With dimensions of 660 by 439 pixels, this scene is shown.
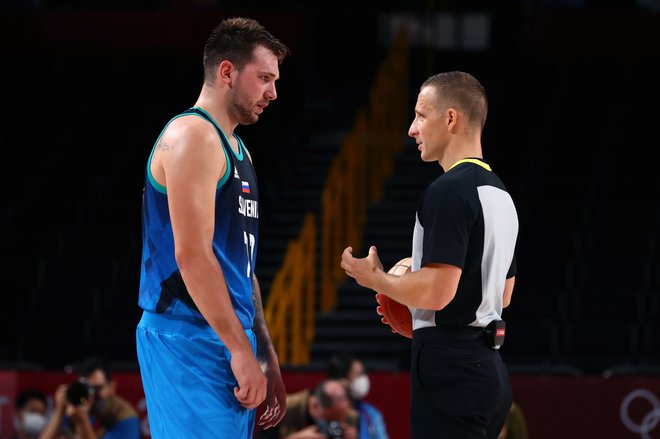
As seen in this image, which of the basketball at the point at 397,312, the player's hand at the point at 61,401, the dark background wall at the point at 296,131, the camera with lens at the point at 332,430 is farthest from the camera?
the dark background wall at the point at 296,131

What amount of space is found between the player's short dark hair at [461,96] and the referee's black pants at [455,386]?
2.68 ft

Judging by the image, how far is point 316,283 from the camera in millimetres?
14117

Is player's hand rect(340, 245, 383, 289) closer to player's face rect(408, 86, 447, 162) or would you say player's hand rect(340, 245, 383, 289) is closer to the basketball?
the basketball

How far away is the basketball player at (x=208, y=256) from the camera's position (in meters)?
4.07

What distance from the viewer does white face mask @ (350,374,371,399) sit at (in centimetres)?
898

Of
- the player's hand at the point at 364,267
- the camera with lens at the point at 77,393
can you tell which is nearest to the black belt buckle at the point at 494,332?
the player's hand at the point at 364,267

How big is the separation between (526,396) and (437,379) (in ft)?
17.4

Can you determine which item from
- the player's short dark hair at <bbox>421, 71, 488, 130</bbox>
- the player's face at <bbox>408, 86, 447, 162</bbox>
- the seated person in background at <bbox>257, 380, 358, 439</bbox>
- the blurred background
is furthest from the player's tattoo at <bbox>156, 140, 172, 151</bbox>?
the blurred background

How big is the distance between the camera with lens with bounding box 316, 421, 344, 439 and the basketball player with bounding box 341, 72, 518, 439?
359cm

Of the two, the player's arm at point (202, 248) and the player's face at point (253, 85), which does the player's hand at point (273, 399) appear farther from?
the player's face at point (253, 85)

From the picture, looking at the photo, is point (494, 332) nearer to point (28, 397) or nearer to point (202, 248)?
point (202, 248)

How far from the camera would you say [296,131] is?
660 inches

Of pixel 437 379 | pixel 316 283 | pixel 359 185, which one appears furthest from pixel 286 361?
pixel 437 379

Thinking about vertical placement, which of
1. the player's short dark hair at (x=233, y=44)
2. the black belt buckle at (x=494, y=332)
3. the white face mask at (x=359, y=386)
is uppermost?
the player's short dark hair at (x=233, y=44)
